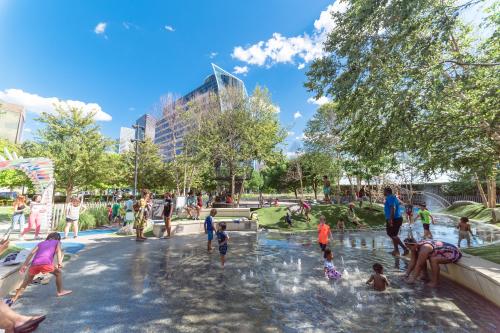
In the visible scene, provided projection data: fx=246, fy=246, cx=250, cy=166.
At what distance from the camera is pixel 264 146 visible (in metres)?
24.1

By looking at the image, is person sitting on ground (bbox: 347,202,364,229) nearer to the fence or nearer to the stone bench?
the stone bench

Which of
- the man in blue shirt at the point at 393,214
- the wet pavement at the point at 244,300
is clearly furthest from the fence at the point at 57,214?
the man in blue shirt at the point at 393,214

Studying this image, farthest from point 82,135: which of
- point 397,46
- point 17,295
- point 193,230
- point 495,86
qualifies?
point 495,86

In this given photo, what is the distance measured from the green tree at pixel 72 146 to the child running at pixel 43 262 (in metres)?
18.0

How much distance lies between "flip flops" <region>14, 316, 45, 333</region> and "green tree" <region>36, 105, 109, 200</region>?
1969 cm

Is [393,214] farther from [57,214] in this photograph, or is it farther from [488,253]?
[57,214]

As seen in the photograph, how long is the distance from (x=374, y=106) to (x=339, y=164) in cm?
2031

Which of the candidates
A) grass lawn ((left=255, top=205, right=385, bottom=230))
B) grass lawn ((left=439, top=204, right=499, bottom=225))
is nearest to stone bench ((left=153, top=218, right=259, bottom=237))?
grass lawn ((left=255, top=205, right=385, bottom=230))

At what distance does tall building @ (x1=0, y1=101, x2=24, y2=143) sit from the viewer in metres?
119

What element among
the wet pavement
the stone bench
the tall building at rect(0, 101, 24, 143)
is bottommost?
the wet pavement

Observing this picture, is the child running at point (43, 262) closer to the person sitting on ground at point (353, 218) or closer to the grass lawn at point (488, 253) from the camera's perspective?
the grass lawn at point (488, 253)

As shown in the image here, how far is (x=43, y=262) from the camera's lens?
4.88 meters

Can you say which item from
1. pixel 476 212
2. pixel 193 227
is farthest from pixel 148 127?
pixel 476 212

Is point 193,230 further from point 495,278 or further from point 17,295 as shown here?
point 495,278
